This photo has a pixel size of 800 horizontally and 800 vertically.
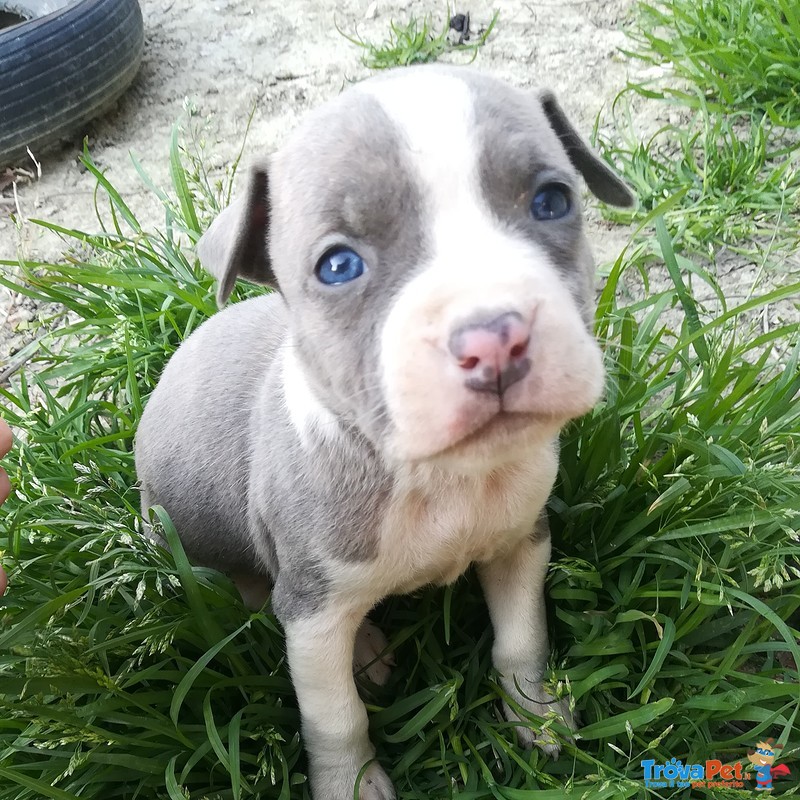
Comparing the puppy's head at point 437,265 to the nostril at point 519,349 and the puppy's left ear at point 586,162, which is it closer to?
the nostril at point 519,349

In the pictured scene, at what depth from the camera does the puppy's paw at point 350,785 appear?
8.62 feet

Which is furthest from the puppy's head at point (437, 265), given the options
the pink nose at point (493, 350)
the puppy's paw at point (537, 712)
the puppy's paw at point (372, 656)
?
the puppy's paw at point (537, 712)

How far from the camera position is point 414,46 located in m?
5.92

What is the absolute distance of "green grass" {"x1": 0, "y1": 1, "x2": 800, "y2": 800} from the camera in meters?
2.48

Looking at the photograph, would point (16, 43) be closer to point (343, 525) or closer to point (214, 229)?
point (214, 229)

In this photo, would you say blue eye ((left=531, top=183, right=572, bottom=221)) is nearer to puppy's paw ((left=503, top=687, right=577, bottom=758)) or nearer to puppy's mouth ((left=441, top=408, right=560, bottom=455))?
puppy's mouth ((left=441, top=408, right=560, bottom=455))

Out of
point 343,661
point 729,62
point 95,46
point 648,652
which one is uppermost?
point 95,46

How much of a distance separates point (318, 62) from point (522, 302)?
5.55 m

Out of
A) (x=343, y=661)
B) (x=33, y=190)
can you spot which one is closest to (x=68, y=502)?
(x=343, y=661)

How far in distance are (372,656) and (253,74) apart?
17.0 feet

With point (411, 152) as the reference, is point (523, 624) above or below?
below

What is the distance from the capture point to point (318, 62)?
251 inches

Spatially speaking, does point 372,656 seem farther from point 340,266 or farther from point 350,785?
point 340,266

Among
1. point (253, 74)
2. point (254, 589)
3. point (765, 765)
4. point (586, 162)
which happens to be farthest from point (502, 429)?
point (253, 74)
